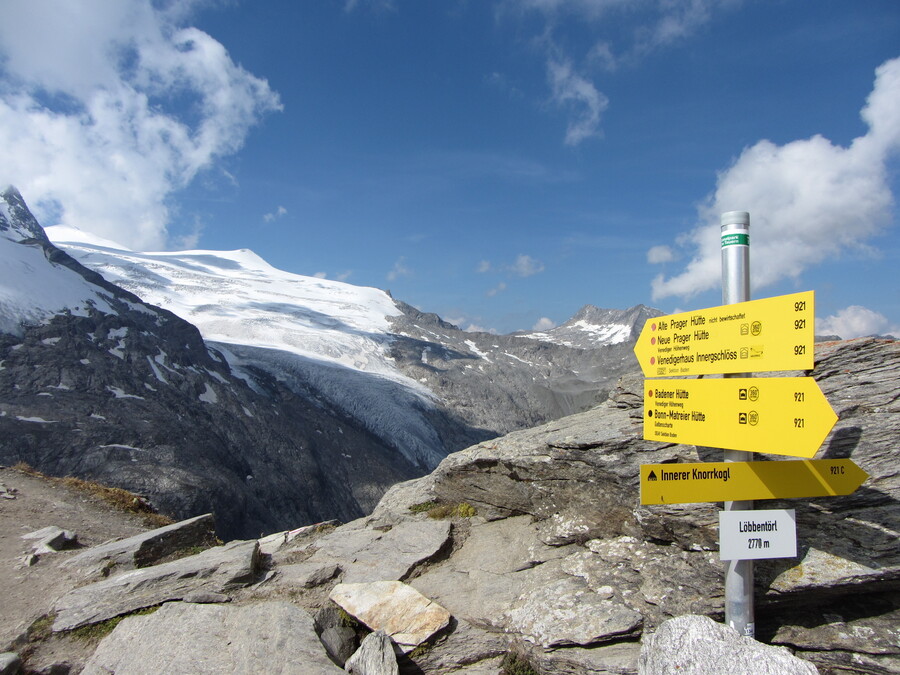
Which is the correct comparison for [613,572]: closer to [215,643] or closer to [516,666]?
[516,666]

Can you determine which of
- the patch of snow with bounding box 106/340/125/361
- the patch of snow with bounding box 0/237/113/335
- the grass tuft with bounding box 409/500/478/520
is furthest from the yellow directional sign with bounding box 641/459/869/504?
the patch of snow with bounding box 106/340/125/361

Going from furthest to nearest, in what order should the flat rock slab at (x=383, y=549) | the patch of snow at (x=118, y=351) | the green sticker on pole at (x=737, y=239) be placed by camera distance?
1. the patch of snow at (x=118, y=351)
2. the flat rock slab at (x=383, y=549)
3. the green sticker on pole at (x=737, y=239)

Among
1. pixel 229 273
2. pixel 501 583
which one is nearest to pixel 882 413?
pixel 501 583

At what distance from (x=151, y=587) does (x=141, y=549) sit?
2443mm

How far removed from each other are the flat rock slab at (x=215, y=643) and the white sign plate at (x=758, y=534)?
4.63 meters

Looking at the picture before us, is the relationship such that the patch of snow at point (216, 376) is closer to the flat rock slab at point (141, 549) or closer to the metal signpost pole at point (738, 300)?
the flat rock slab at point (141, 549)

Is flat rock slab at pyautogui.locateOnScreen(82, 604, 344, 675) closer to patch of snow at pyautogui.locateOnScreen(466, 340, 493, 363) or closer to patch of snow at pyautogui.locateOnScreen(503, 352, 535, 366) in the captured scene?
patch of snow at pyautogui.locateOnScreen(466, 340, 493, 363)

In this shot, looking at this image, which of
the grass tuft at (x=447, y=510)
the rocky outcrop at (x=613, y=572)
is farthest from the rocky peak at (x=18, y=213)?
the rocky outcrop at (x=613, y=572)

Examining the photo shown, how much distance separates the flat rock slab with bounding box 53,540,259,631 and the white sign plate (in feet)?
24.7

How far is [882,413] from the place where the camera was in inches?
270

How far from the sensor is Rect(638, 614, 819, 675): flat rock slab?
4969 mm

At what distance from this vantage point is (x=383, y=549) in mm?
9953

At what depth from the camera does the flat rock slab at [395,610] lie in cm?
715

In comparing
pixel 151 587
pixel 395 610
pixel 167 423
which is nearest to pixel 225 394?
pixel 167 423
